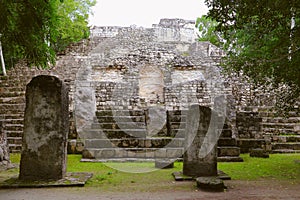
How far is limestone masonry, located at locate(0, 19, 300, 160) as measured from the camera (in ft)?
31.4

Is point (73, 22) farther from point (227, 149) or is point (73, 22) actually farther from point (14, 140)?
point (227, 149)

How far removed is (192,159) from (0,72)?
14.0m

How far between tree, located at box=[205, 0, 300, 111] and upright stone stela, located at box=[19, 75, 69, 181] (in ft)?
10.2

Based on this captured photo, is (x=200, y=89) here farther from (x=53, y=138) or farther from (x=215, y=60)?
(x=53, y=138)

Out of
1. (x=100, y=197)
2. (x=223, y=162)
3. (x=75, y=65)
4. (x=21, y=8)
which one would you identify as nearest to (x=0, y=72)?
(x=75, y=65)

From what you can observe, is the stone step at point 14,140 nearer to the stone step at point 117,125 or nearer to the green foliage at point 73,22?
the stone step at point 117,125

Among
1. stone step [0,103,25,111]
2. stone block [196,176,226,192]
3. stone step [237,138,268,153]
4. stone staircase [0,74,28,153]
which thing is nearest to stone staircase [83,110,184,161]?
stone staircase [0,74,28,153]

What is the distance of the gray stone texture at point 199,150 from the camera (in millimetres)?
6371

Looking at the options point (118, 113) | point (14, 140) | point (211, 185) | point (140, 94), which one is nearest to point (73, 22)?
point (140, 94)

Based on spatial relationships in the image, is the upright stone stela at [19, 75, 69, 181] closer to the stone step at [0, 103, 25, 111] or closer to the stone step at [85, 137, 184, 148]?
the stone step at [85, 137, 184, 148]

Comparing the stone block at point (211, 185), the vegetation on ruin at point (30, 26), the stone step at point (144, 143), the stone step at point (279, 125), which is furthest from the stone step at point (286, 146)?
the vegetation on ruin at point (30, 26)

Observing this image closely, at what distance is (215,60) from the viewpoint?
19750 mm

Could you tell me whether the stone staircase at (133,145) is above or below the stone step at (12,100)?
below

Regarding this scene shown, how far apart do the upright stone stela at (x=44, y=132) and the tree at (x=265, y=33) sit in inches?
123
